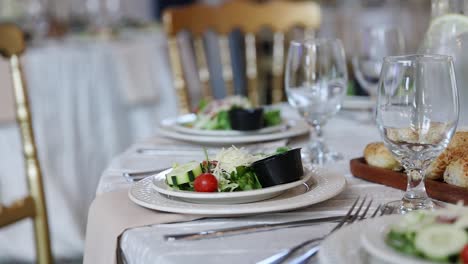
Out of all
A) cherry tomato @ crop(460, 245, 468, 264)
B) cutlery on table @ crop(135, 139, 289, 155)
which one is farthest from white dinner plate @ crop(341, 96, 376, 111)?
cherry tomato @ crop(460, 245, 468, 264)

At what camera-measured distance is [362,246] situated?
55 cm

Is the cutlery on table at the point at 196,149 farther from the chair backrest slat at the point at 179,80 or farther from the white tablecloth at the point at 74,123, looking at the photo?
the white tablecloth at the point at 74,123

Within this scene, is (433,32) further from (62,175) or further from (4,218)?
(62,175)

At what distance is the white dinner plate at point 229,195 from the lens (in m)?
0.71

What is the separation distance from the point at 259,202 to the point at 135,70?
2.02m

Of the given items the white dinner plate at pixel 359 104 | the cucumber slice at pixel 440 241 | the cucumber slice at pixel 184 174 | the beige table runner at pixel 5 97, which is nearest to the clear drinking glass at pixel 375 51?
the white dinner plate at pixel 359 104

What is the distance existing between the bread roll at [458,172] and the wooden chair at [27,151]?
2.31 ft

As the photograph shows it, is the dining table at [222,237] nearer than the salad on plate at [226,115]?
Yes

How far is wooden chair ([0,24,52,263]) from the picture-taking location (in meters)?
1.20

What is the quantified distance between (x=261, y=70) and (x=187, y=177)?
12.7ft

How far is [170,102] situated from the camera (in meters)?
2.88

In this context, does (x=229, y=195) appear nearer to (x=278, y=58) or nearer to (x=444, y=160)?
(x=444, y=160)

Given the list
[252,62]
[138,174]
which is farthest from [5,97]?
[138,174]

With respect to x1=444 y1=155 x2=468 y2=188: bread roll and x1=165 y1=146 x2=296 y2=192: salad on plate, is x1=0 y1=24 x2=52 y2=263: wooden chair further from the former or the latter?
x1=444 y1=155 x2=468 y2=188: bread roll
